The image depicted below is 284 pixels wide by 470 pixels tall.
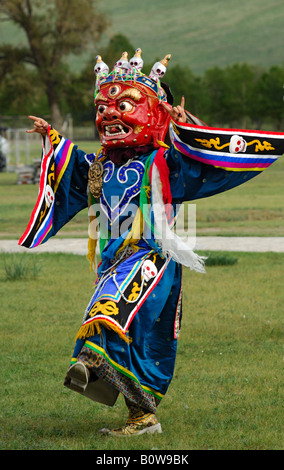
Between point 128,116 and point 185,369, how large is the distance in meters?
2.43

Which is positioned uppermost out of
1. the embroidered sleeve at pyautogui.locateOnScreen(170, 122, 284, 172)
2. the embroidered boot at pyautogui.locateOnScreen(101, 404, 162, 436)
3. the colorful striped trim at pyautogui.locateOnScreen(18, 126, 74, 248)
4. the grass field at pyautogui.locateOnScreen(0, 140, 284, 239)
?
the embroidered sleeve at pyautogui.locateOnScreen(170, 122, 284, 172)

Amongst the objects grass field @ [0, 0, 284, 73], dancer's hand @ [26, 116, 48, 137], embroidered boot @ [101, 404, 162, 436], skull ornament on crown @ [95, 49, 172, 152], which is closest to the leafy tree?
dancer's hand @ [26, 116, 48, 137]

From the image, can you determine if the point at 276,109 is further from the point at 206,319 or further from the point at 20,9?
the point at 206,319

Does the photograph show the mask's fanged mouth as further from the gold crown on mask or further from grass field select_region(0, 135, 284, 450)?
grass field select_region(0, 135, 284, 450)

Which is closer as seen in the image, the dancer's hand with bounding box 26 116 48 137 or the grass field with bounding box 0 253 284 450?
the grass field with bounding box 0 253 284 450

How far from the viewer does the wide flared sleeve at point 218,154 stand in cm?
500

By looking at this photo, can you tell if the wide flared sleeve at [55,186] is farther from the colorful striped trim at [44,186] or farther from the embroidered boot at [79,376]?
the embroidered boot at [79,376]

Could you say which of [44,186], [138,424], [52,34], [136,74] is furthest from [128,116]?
[52,34]

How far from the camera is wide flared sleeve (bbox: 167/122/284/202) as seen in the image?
5.00 metres

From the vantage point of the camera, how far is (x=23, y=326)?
27.8ft

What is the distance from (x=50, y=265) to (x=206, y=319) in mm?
4046

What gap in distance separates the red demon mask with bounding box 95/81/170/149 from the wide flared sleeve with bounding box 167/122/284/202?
311 millimetres

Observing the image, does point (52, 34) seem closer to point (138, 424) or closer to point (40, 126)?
point (40, 126)
